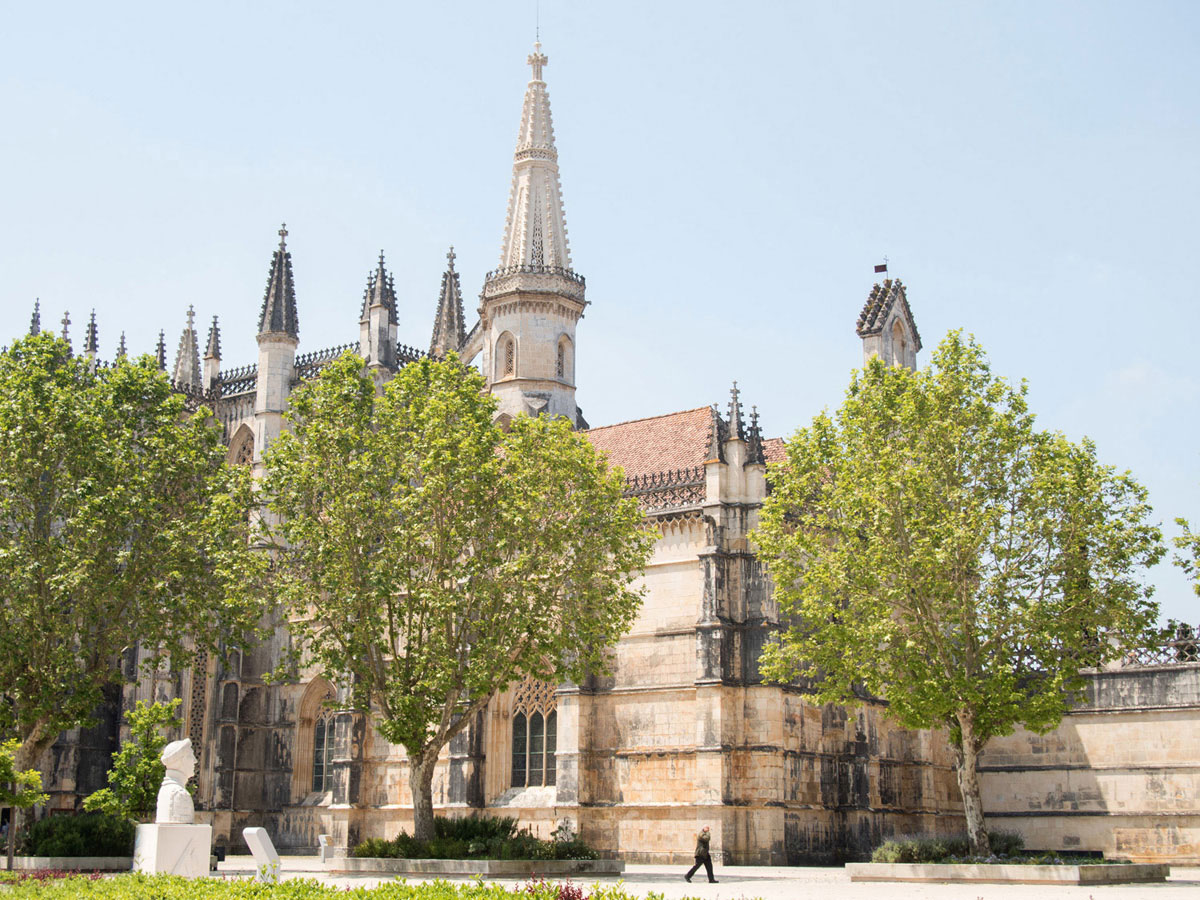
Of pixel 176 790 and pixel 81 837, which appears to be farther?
pixel 81 837

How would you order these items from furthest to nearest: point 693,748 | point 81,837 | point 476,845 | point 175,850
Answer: point 693,748
point 81,837
point 476,845
point 175,850

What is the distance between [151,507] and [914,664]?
18.5m

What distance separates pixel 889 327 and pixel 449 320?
20.2m

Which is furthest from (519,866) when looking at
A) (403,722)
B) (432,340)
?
(432,340)

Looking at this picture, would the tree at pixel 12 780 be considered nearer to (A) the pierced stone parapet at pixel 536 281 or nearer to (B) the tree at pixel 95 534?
(B) the tree at pixel 95 534

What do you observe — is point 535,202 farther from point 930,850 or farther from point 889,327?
point 930,850

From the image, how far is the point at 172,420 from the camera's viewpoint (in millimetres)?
33562

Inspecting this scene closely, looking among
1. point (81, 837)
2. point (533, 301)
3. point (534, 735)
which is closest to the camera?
point (81, 837)

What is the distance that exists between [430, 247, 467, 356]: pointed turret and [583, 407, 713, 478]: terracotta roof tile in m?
10.9

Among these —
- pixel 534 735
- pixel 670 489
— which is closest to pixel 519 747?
pixel 534 735

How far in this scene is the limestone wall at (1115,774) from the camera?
111 ft

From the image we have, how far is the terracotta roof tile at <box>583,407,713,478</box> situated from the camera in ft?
131

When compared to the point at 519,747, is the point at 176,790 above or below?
below

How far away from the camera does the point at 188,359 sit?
51.5 metres
